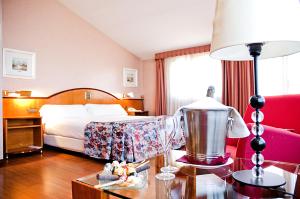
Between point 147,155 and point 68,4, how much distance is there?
3638 mm

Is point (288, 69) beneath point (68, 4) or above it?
beneath

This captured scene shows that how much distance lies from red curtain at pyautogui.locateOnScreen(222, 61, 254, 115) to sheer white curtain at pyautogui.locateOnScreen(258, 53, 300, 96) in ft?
0.75

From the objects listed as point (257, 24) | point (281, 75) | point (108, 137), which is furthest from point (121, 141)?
point (281, 75)

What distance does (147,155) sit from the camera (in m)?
3.16

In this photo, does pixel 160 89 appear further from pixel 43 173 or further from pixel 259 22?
pixel 259 22

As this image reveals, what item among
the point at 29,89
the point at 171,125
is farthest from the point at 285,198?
the point at 29,89

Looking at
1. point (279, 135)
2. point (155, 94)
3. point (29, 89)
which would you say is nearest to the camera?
point (279, 135)

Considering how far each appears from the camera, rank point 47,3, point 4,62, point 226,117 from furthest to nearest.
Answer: point 47,3 < point 4,62 < point 226,117

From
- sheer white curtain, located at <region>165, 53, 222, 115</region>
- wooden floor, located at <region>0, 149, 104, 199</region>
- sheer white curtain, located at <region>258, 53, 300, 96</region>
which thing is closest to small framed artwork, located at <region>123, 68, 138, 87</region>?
sheer white curtain, located at <region>165, 53, 222, 115</region>

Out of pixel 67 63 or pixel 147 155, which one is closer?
pixel 147 155

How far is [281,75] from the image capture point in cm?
426

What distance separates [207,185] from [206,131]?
225 millimetres

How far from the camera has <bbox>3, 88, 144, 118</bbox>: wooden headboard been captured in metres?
3.98

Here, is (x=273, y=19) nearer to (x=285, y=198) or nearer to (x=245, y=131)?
(x=245, y=131)
